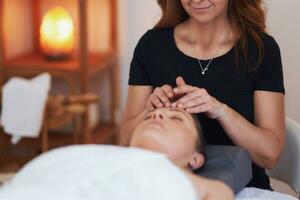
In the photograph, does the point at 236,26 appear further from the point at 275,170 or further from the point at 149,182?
the point at 149,182

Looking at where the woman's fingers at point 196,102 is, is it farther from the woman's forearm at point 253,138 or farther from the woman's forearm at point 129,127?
the woman's forearm at point 129,127

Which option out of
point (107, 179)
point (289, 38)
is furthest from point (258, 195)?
point (289, 38)

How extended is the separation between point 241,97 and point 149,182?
1.98 feet

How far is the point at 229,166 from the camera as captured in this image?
1.31 meters

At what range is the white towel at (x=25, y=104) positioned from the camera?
7.68 feet

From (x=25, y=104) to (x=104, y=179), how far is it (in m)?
1.42

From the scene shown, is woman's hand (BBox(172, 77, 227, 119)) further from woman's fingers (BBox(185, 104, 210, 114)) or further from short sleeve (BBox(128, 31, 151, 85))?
short sleeve (BBox(128, 31, 151, 85))

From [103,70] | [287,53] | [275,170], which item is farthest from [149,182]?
[103,70]

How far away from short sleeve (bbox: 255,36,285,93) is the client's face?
0.95 ft

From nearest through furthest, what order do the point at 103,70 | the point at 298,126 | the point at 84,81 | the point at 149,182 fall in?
the point at 149,182, the point at 298,126, the point at 84,81, the point at 103,70

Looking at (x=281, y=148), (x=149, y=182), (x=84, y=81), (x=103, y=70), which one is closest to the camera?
(x=149, y=182)

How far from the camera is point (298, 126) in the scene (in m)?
1.59

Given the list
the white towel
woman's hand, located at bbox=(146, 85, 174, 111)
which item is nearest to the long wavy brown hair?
woman's hand, located at bbox=(146, 85, 174, 111)

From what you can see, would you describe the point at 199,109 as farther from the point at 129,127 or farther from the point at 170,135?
the point at 129,127
